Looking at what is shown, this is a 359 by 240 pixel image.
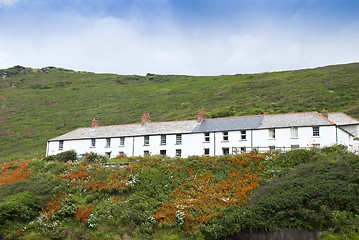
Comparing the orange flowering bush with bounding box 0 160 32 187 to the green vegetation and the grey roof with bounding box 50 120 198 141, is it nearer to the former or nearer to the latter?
the green vegetation

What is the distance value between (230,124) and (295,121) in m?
8.67

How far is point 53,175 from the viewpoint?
38.4 m

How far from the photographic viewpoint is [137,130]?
168 feet

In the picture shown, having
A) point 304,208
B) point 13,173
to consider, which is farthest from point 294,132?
point 13,173

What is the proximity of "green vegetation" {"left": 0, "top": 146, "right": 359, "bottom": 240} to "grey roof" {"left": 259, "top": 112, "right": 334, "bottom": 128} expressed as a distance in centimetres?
723

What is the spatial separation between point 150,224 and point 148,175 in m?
7.85

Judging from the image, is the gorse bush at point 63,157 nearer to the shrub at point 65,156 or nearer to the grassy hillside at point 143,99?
the shrub at point 65,156

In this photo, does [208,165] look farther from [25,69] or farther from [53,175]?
[25,69]

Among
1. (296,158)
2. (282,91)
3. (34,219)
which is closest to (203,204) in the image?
(296,158)

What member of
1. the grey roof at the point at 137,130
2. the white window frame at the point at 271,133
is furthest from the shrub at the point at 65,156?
the white window frame at the point at 271,133

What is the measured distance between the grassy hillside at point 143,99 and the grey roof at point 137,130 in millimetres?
13186

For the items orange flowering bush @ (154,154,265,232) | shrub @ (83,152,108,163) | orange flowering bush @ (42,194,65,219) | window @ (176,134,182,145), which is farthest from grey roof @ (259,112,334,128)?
orange flowering bush @ (42,194,65,219)

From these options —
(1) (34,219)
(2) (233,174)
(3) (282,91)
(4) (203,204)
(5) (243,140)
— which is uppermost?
(3) (282,91)

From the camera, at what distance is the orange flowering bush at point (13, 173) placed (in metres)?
39.3
